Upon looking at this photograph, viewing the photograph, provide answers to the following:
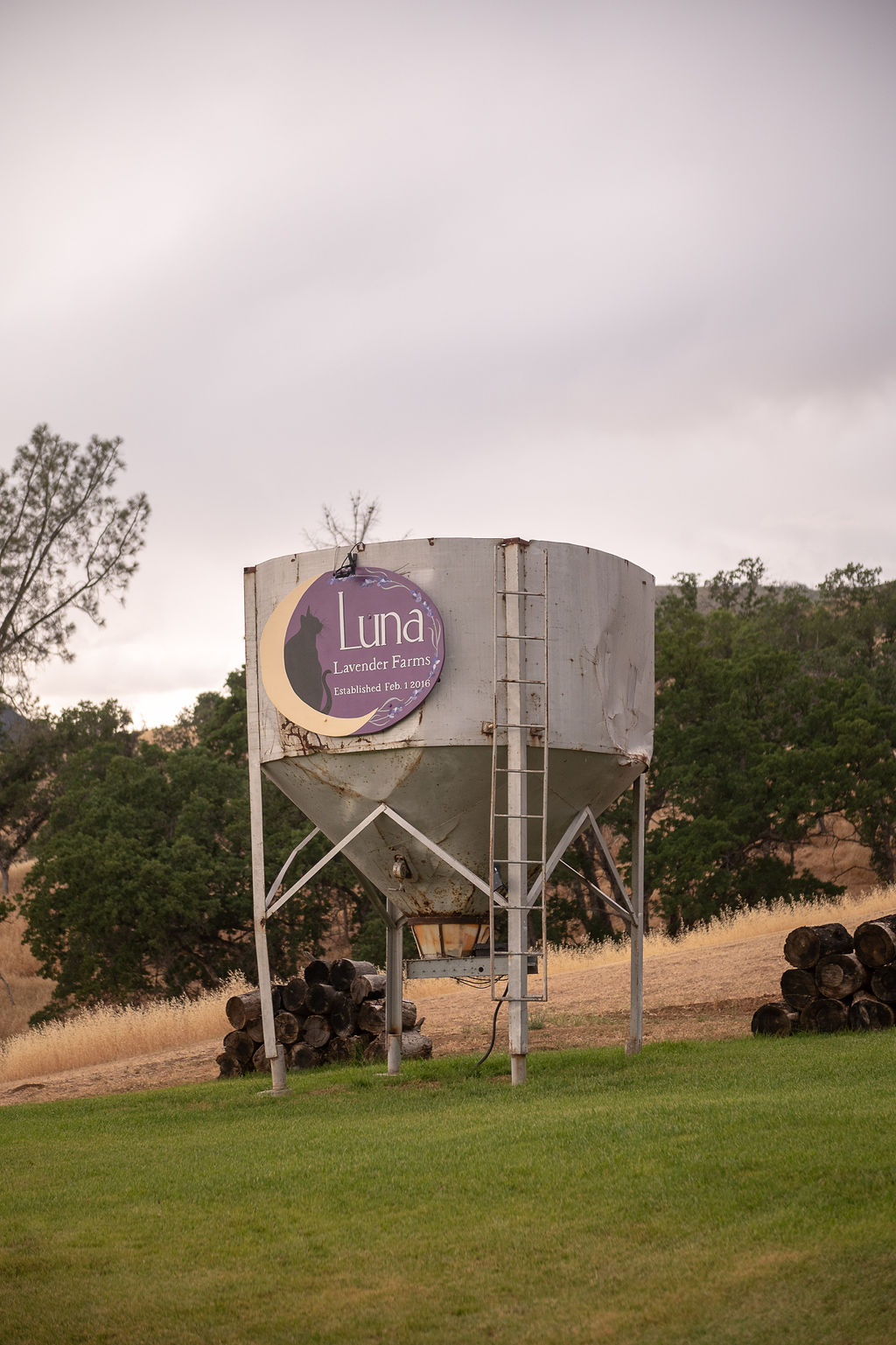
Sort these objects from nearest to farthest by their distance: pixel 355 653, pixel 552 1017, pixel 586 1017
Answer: pixel 355 653, pixel 586 1017, pixel 552 1017

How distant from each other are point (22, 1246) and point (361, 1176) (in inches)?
99.7

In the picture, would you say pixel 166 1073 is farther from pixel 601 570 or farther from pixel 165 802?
pixel 165 802

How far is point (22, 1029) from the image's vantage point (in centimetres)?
3981

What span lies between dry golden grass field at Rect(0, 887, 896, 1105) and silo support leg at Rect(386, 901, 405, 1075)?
202cm

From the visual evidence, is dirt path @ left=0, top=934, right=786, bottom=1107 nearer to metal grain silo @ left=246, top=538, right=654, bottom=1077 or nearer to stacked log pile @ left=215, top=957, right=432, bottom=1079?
stacked log pile @ left=215, top=957, right=432, bottom=1079

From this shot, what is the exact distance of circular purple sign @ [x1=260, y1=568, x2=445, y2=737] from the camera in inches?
535

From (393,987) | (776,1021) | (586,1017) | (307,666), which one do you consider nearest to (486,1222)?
(307,666)

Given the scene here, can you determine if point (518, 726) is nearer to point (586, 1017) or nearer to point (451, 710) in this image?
point (451, 710)

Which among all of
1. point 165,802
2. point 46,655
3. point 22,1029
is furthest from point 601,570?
point 22,1029

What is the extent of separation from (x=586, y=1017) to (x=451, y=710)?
937 centimetres

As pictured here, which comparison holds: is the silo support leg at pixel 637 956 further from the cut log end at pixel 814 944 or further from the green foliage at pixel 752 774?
the green foliage at pixel 752 774

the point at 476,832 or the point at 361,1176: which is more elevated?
the point at 476,832

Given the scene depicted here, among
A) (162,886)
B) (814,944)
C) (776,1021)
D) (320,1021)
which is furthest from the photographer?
(162,886)

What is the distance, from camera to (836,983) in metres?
16.5
